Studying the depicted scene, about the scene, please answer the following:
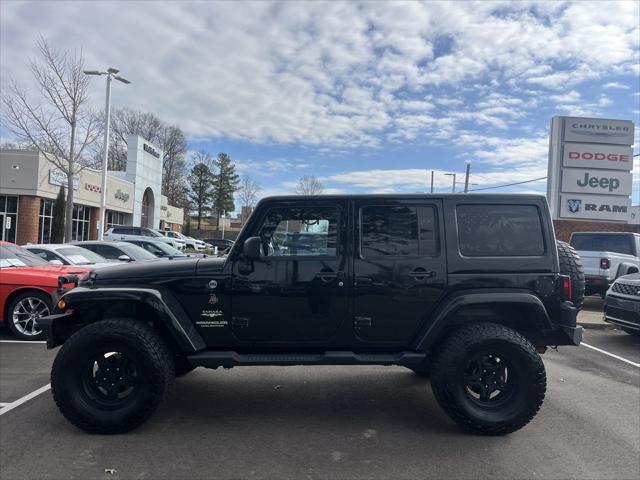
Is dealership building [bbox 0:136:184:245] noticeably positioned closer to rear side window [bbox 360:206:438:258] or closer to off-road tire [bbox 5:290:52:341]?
off-road tire [bbox 5:290:52:341]

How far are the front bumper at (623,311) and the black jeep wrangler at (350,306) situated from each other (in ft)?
14.5

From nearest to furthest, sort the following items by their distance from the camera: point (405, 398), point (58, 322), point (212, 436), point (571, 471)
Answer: point (571, 471) → point (212, 436) → point (58, 322) → point (405, 398)

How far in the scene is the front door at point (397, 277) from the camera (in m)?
4.20

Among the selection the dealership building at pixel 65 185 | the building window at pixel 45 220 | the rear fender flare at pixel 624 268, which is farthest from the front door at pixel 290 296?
the building window at pixel 45 220

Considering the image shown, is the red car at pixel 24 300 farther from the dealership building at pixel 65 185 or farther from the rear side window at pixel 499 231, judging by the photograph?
the dealership building at pixel 65 185

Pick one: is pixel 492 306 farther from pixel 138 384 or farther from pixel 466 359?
pixel 138 384

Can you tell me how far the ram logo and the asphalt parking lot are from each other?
60.8 feet

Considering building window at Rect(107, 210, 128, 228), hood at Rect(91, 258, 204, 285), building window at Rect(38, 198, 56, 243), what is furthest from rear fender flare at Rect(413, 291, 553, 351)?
building window at Rect(107, 210, 128, 228)

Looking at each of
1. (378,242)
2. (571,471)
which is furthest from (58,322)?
(571,471)

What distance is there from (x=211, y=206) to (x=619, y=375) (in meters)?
75.6


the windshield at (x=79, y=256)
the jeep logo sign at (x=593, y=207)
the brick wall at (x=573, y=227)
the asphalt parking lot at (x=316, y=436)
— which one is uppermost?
the jeep logo sign at (x=593, y=207)

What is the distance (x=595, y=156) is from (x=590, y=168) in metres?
0.56

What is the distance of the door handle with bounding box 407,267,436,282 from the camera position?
4.21m

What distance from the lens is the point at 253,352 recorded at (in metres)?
4.27
